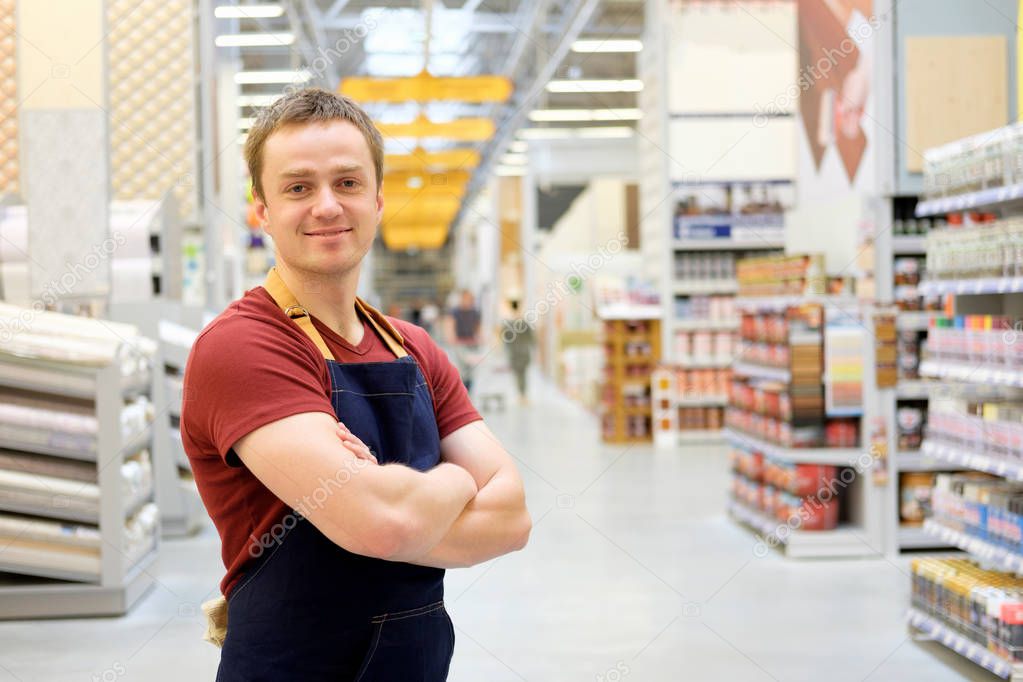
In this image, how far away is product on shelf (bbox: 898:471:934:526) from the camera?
6324 mm

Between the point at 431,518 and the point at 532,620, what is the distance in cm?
366

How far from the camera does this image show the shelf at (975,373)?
420 cm

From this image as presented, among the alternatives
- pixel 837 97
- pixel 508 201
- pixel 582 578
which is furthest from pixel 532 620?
pixel 508 201

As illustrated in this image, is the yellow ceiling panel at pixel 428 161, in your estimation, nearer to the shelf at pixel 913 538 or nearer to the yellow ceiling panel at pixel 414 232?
the yellow ceiling panel at pixel 414 232

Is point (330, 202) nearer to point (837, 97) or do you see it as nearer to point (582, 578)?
point (582, 578)

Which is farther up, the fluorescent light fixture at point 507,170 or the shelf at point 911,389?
the fluorescent light fixture at point 507,170

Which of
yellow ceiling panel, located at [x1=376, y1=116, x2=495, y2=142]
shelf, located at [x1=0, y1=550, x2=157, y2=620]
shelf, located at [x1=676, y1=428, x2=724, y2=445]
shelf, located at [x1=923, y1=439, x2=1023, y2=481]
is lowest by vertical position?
shelf, located at [x1=676, y1=428, x2=724, y2=445]

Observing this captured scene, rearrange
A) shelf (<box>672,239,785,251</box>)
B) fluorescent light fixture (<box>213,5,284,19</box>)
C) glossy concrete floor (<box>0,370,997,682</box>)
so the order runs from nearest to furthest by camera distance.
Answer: glossy concrete floor (<box>0,370,997,682</box>) → fluorescent light fixture (<box>213,5,284,19</box>) → shelf (<box>672,239,785,251</box>)

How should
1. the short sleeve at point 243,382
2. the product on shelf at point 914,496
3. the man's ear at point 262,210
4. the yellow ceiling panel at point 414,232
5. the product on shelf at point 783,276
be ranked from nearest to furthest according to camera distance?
1. the short sleeve at point 243,382
2. the man's ear at point 262,210
3. the product on shelf at point 914,496
4. the product on shelf at point 783,276
5. the yellow ceiling panel at point 414,232

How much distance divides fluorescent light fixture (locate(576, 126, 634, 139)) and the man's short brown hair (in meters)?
23.6

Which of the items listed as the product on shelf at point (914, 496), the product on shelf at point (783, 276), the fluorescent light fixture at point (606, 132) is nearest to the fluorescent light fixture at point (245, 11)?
the product on shelf at point (783, 276)

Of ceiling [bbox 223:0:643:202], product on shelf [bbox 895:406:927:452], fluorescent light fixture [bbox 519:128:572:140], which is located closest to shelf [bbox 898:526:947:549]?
product on shelf [bbox 895:406:927:452]

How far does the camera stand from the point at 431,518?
1.60 m

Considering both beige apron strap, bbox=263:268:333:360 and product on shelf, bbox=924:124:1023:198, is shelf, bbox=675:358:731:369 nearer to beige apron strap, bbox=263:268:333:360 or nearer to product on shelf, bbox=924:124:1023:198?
product on shelf, bbox=924:124:1023:198
